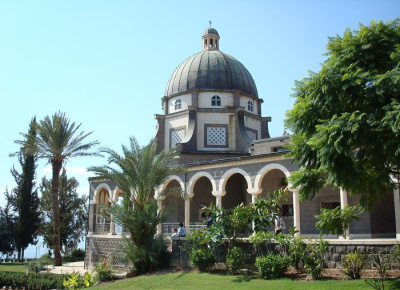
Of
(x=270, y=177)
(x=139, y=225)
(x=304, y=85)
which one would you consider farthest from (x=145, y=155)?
(x=304, y=85)

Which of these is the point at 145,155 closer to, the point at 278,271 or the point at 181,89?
the point at 278,271

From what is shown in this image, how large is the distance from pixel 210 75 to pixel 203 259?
16672 millimetres

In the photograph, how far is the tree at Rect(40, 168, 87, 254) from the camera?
119 ft

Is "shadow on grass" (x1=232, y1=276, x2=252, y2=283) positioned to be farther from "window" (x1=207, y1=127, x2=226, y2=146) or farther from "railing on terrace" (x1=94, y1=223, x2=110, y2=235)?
"railing on terrace" (x1=94, y1=223, x2=110, y2=235)

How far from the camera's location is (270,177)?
2114 cm

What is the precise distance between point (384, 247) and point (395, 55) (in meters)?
5.92

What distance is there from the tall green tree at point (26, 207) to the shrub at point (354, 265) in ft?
94.0

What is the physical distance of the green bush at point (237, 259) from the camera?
13477 mm

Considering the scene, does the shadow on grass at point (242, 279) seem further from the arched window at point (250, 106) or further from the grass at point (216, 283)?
the arched window at point (250, 106)

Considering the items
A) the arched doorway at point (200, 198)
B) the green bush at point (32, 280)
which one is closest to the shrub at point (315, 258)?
the green bush at point (32, 280)

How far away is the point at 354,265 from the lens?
11336mm

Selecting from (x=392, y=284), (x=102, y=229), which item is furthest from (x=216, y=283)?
(x=102, y=229)

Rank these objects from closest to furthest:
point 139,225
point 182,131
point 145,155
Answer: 1. point 139,225
2. point 145,155
3. point 182,131

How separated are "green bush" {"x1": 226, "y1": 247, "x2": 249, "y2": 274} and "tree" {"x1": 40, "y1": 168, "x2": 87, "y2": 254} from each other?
2524 cm
